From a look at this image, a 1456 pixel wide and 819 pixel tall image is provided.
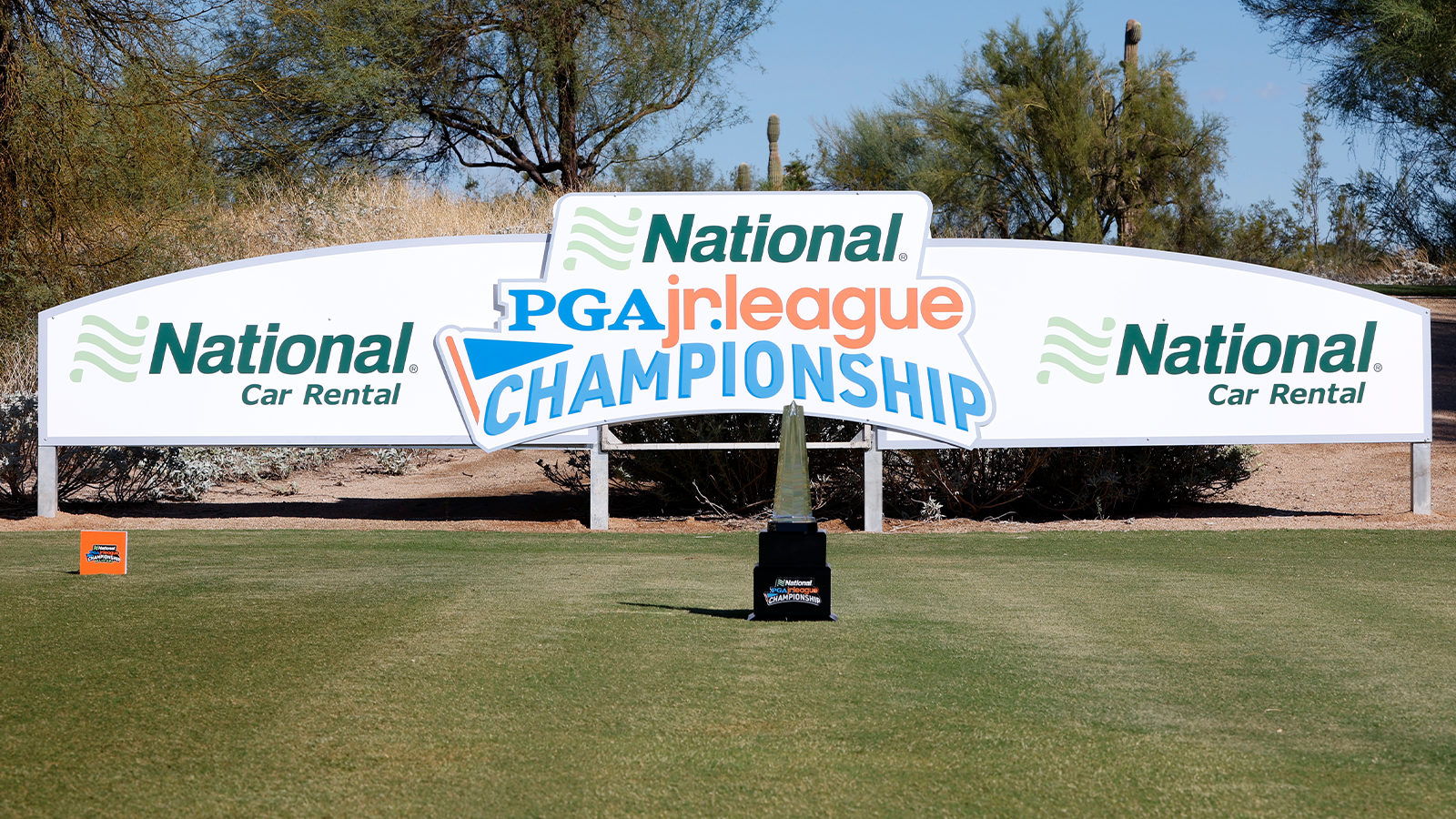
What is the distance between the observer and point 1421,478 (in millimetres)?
12891

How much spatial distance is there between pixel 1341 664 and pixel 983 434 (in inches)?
277

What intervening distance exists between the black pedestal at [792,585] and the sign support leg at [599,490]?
651cm

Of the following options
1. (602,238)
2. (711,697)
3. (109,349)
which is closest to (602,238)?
(602,238)

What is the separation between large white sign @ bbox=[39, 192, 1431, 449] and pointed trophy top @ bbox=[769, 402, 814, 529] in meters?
6.03

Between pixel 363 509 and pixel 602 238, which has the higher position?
pixel 602 238

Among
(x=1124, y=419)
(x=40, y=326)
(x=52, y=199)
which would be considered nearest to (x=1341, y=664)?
(x=1124, y=419)

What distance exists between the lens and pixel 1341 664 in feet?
17.9

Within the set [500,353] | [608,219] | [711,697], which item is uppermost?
[608,219]

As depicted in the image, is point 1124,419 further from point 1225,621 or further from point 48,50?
point 48,50

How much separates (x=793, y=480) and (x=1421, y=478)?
31.0 ft

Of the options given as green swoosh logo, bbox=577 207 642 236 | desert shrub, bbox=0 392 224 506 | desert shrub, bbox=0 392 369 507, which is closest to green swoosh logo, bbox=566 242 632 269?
green swoosh logo, bbox=577 207 642 236

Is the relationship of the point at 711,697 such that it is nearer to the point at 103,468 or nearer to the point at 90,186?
the point at 103,468

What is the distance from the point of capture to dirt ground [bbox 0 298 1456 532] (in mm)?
12758

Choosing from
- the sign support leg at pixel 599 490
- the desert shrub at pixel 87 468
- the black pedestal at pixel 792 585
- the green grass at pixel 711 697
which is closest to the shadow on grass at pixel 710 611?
the green grass at pixel 711 697
